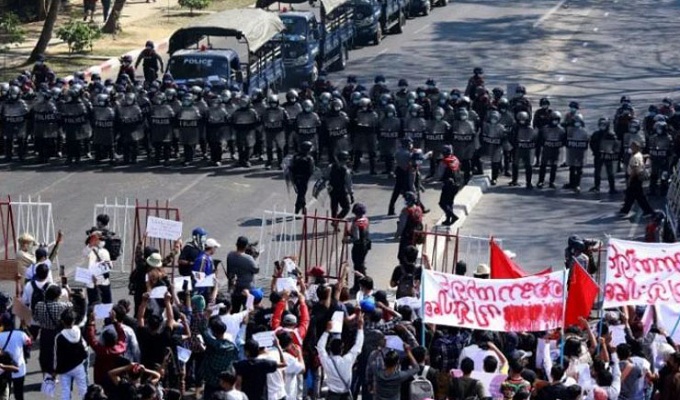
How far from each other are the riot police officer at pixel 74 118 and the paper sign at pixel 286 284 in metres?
12.0

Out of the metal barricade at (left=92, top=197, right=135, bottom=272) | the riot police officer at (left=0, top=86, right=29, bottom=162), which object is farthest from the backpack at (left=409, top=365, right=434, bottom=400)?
the riot police officer at (left=0, top=86, right=29, bottom=162)

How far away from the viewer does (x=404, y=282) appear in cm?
2011

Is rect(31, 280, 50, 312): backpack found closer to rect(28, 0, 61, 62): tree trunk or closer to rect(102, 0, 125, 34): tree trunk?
rect(28, 0, 61, 62): tree trunk

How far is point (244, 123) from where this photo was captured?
30531 mm

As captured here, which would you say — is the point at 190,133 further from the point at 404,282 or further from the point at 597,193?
the point at 404,282

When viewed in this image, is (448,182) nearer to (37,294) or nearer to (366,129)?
(366,129)

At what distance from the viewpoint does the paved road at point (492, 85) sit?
27.5 metres

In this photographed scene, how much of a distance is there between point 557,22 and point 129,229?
27531 mm

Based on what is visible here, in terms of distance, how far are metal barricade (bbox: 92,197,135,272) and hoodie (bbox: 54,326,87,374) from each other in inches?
250

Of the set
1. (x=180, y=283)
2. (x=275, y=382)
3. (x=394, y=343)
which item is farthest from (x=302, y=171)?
(x=275, y=382)

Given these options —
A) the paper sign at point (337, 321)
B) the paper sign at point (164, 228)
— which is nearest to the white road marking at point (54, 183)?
the paper sign at point (164, 228)

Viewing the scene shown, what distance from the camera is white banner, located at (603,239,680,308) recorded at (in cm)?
1778

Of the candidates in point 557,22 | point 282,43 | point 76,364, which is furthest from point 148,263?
point 557,22

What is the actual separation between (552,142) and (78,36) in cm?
1724
